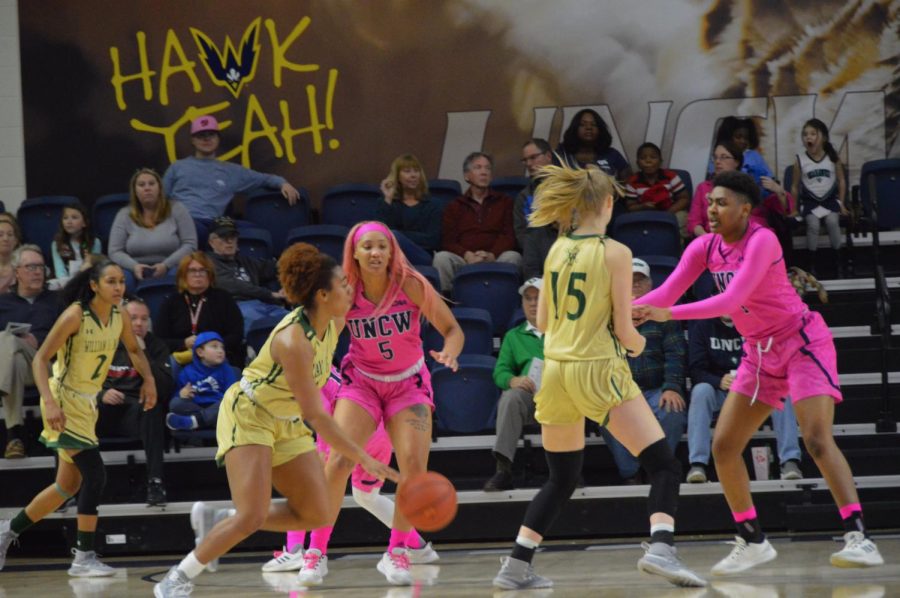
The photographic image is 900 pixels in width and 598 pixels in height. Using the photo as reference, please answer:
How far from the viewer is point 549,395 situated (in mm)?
5723

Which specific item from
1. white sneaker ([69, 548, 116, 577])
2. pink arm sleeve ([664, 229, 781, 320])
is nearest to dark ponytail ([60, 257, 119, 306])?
white sneaker ([69, 548, 116, 577])

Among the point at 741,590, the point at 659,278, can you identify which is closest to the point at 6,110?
the point at 659,278

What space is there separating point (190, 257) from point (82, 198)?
10.1 ft

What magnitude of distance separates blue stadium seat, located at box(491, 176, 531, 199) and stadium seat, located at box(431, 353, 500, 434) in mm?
2589

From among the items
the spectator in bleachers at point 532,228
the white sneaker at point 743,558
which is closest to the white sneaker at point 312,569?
the white sneaker at point 743,558

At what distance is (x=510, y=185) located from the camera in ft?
36.3

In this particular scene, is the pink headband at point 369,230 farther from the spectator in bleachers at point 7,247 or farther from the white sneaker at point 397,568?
the spectator in bleachers at point 7,247

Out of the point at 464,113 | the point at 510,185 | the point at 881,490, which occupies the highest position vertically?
the point at 464,113

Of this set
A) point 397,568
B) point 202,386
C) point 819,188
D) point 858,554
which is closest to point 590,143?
point 819,188

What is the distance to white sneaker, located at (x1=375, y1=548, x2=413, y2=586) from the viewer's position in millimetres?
6426

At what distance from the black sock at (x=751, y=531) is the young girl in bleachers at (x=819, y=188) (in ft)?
14.4

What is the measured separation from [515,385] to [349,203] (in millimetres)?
3309

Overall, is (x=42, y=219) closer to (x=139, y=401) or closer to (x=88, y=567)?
(x=139, y=401)

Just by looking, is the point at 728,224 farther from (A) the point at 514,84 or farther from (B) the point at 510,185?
(A) the point at 514,84
